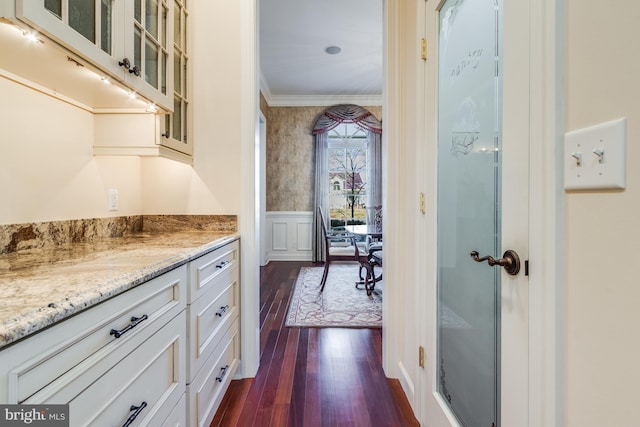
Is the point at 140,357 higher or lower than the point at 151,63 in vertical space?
lower

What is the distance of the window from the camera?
5.46 m

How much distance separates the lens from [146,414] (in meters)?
0.85

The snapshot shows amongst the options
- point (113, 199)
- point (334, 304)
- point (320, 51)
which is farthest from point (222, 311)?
point (320, 51)

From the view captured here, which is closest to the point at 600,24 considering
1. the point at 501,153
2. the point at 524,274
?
the point at 501,153

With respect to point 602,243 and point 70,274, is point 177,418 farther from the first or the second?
point 602,243

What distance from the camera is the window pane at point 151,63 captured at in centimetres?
132

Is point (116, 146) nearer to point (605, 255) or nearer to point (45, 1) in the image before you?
point (45, 1)

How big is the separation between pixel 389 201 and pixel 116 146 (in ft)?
5.03

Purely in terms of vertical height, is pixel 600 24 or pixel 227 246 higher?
pixel 600 24

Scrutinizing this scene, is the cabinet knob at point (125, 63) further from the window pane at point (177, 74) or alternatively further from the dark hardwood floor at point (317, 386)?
the dark hardwood floor at point (317, 386)

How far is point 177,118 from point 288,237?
3816 millimetres

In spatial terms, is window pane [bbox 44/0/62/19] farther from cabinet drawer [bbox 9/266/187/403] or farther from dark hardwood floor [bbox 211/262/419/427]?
dark hardwood floor [bbox 211/262/419/427]

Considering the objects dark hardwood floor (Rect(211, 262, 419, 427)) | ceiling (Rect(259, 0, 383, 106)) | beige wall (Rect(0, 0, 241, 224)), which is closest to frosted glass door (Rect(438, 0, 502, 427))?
dark hardwood floor (Rect(211, 262, 419, 427))

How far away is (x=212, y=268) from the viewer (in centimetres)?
137
